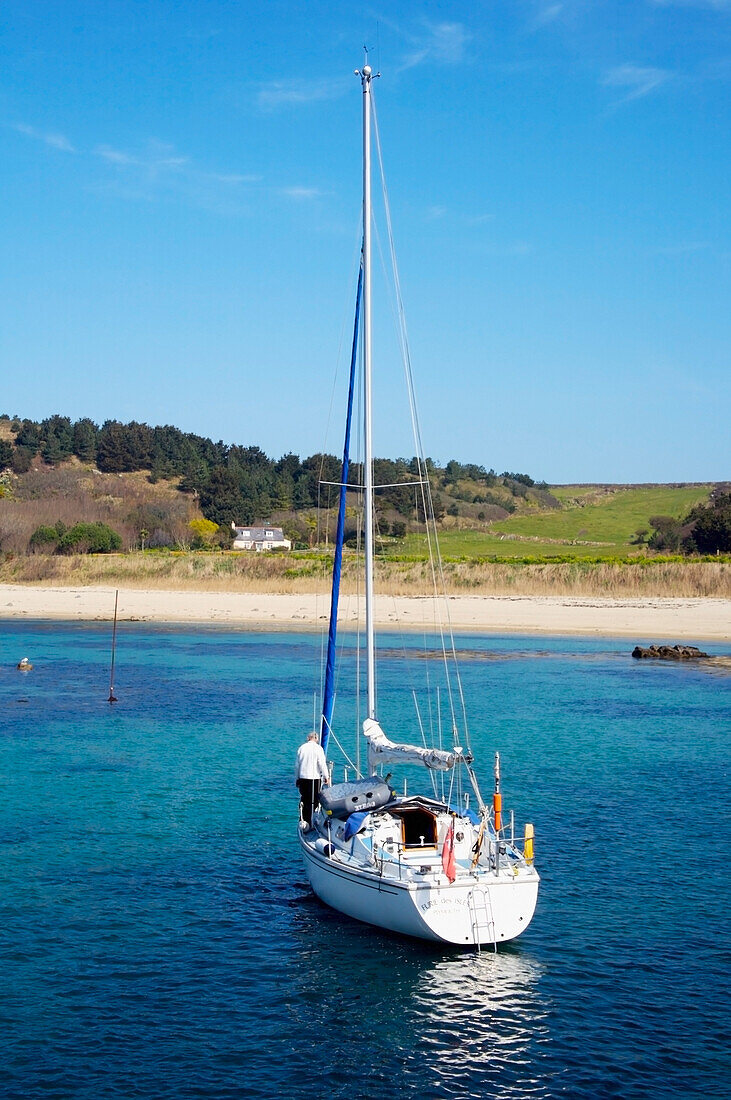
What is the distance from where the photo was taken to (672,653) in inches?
2034

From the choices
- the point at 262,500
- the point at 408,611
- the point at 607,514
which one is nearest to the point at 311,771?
the point at 408,611

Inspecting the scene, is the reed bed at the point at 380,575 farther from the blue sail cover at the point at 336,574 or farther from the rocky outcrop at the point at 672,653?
the blue sail cover at the point at 336,574

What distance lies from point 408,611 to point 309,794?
48.0 metres

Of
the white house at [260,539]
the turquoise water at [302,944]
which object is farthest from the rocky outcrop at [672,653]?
the white house at [260,539]

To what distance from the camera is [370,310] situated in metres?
19.4

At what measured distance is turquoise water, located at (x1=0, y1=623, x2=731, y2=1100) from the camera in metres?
12.4

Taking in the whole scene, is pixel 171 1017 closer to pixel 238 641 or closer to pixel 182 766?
pixel 182 766

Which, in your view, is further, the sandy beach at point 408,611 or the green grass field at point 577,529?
the green grass field at point 577,529

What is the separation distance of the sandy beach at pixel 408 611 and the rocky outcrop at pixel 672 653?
4.77 metres

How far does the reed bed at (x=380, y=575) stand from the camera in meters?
68.8

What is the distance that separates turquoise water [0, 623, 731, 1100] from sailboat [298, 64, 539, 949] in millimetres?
611

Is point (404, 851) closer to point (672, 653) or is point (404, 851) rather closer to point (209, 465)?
point (672, 653)

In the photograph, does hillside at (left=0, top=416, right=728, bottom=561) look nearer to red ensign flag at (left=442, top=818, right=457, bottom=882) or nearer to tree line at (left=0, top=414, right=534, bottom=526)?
tree line at (left=0, top=414, right=534, bottom=526)

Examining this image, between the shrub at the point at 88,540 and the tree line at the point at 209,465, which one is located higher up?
the tree line at the point at 209,465
